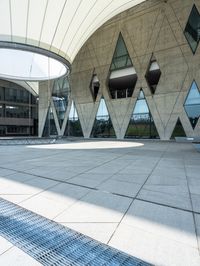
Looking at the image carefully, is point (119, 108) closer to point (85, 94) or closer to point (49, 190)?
point (85, 94)

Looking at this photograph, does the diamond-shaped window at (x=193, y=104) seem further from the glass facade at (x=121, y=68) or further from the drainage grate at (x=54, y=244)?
the drainage grate at (x=54, y=244)

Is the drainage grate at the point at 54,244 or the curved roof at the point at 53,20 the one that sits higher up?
the curved roof at the point at 53,20

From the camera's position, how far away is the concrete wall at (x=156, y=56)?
2317 cm

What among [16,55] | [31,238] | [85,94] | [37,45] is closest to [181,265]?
[31,238]

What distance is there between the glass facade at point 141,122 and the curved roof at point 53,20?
10437 mm

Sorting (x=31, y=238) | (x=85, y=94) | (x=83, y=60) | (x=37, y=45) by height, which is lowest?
(x=31, y=238)

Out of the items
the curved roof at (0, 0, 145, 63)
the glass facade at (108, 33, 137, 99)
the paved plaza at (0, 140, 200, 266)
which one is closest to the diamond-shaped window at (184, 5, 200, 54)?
the curved roof at (0, 0, 145, 63)

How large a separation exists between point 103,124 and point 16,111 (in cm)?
3033

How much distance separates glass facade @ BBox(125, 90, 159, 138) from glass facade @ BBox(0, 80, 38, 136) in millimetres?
33457

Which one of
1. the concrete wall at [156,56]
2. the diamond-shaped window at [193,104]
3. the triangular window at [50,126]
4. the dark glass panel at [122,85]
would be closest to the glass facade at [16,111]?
the triangular window at [50,126]

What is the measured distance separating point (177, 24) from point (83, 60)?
46.0ft

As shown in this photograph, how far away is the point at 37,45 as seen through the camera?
18109 millimetres

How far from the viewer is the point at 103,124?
98.3 ft

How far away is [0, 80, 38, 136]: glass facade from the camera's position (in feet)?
162
